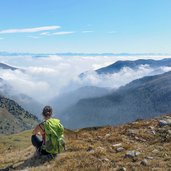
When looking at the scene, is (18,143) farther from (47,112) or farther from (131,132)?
(47,112)

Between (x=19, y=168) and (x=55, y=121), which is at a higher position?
(x=55, y=121)

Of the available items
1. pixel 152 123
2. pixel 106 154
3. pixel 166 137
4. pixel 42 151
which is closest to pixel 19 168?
Result: pixel 42 151

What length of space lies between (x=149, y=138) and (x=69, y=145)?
5.95 m

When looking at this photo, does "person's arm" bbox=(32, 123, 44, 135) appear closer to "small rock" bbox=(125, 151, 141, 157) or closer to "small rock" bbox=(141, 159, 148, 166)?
"small rock" bbox=(125, 151, 141, 157)

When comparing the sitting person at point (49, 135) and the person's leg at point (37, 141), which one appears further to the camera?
the person's leg at point (37, 141)

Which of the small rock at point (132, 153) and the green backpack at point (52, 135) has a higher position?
the green backpack at point (52, 135)

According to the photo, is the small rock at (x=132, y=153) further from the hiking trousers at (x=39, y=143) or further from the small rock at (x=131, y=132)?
the small rock at (x=131, y=132)

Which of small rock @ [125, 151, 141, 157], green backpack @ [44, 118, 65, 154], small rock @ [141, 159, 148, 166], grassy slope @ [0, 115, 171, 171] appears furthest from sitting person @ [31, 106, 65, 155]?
A: small rock @ [141, 159, 148, 166]

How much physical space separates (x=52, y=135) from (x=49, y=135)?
0.63 feet

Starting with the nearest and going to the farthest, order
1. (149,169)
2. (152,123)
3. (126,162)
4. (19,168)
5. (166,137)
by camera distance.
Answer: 1. (149,169)
2. (126,162)
3. (19,168)
4. (166,137)
5. (152,123)

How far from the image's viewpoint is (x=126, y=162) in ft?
69.4

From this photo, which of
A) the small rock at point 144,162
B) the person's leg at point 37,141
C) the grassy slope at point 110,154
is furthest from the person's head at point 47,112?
the small rock at point 144,162

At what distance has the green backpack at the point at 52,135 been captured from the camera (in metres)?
23.2

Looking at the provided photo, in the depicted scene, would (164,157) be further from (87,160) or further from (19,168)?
(19,168)
